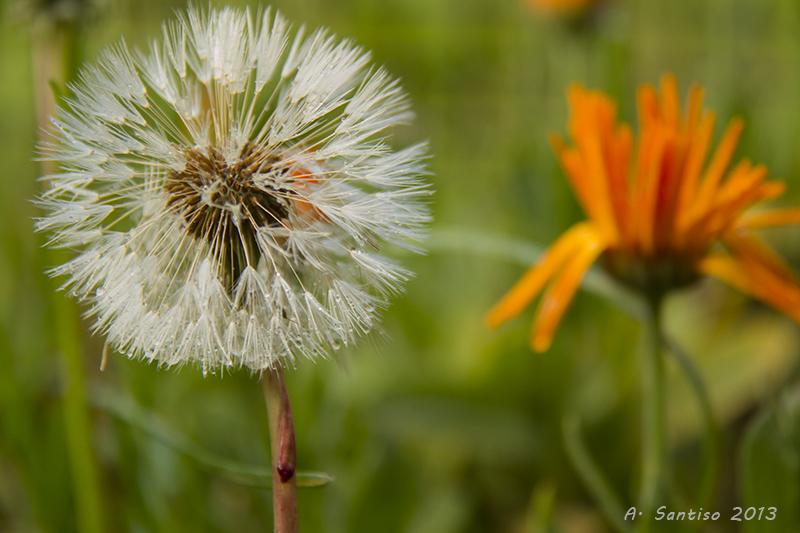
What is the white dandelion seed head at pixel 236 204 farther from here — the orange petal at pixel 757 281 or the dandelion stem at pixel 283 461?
the orange petal at pixel 757 281

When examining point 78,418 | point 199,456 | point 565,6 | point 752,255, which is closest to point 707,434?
point 752,255

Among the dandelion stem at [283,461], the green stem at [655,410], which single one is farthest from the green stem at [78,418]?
the green stem at [655,410]

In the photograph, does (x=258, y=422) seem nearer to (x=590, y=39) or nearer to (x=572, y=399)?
(x=572, y=399)

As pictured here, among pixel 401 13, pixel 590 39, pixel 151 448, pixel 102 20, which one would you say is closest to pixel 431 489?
pixel 151 448

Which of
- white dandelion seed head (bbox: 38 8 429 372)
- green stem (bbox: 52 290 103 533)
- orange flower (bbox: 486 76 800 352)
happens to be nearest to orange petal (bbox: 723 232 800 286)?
orange flower (bbox: 486 76 800 352)

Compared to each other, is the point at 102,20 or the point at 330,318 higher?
the point at 102,20

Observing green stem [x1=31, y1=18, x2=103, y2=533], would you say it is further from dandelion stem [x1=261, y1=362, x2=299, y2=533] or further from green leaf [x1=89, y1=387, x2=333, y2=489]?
dandelion stem [x1=261, y1=362, x2=299, y2=533]

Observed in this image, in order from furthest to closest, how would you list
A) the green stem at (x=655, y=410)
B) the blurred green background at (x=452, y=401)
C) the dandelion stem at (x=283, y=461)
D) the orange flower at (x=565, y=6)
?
the orange flower at (x=565, y=6) < the blurred green background at (x=452, y=401) < the green stem at (x=655, y=410) < the dandelion stem at (x=283, y=461)
